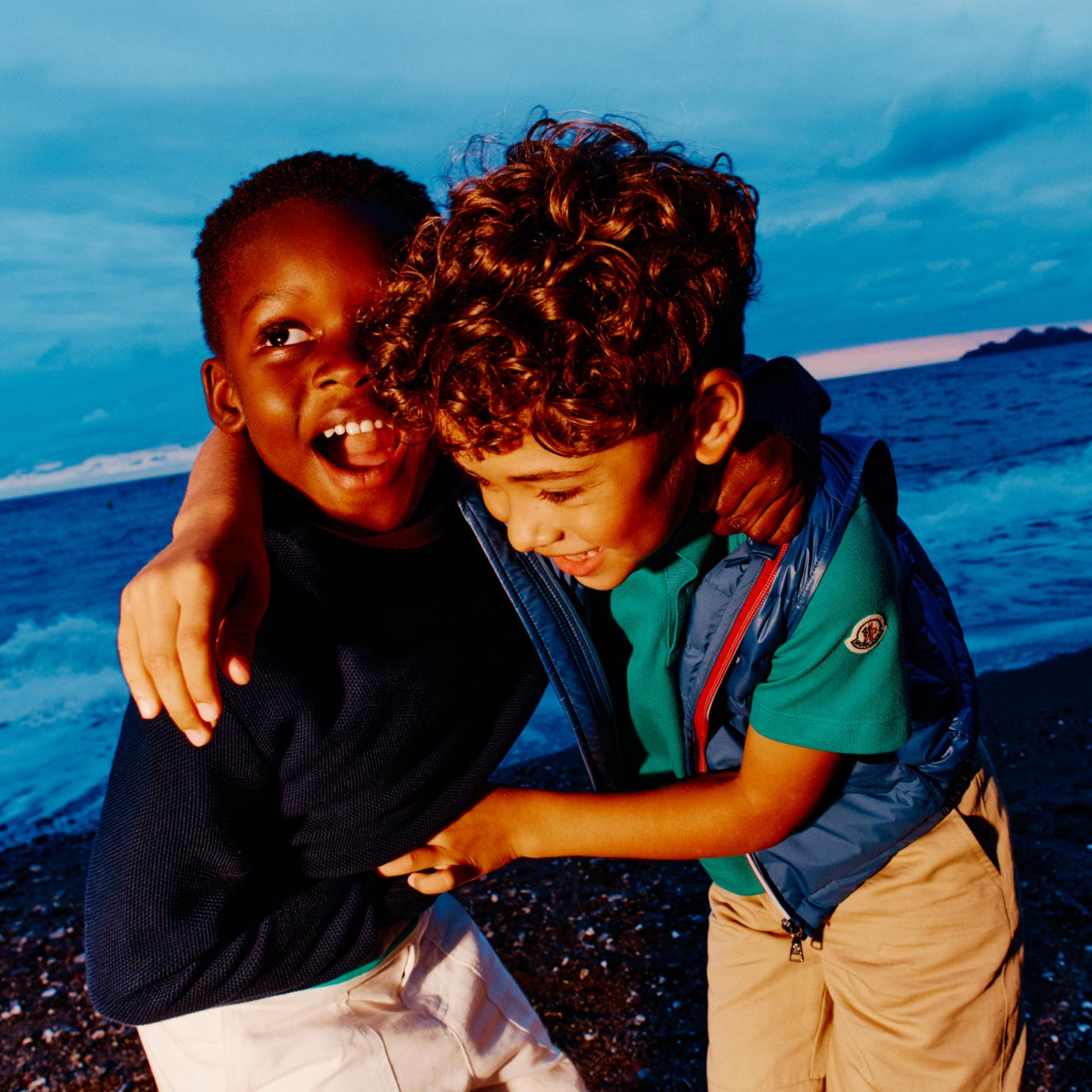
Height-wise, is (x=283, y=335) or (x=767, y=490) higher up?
(x=283, y=335)

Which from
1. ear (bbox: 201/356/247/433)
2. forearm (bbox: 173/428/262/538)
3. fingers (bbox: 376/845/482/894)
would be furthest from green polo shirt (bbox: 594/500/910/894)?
ear (bbox: 201/356/247/433)

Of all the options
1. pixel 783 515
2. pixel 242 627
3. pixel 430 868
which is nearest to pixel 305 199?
pixel 242 627

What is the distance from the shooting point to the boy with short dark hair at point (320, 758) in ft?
5.14

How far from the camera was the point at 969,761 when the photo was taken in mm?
2207

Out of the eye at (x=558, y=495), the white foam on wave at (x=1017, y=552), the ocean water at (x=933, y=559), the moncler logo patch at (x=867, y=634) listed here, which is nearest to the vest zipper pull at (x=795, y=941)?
the moncler logo patch at (x=867, y=634)

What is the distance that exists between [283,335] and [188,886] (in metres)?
1.03

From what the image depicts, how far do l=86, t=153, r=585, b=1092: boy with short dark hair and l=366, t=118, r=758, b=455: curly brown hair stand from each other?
0.18 metres

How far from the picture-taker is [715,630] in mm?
1945

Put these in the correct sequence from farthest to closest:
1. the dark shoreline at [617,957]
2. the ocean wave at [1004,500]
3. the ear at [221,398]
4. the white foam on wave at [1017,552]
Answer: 1. the ocean wave at [1004,500]
2. the white foam on wave at [1017,552]
3. the dark shoreline at [617,957]
4. the ear at [221,398]

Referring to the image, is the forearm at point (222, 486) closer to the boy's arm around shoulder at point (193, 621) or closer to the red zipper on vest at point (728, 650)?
the boy's arm around shoulder at point (193, 621)

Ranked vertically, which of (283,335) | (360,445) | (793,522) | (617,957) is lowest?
(617,957)

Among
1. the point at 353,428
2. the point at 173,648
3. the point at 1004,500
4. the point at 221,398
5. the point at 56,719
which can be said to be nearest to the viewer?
the point at 173,648

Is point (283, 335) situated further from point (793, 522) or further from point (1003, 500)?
point (1003, 500)

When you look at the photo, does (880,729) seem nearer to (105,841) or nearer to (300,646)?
(300,646)
